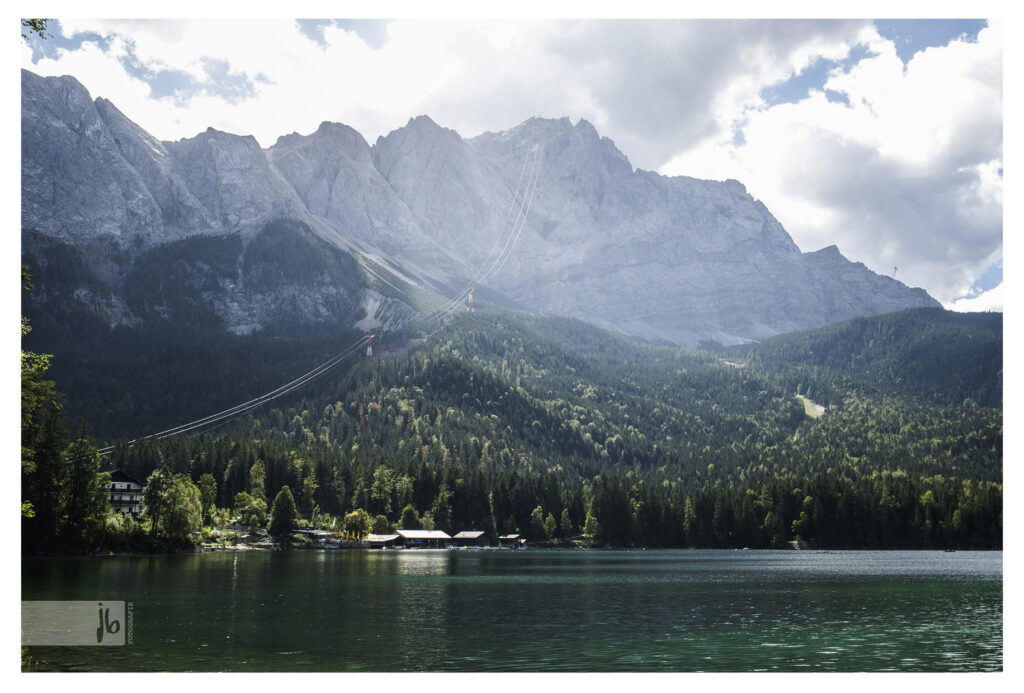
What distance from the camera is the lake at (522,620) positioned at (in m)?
38.0

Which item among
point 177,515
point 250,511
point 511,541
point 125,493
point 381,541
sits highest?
point 125,493

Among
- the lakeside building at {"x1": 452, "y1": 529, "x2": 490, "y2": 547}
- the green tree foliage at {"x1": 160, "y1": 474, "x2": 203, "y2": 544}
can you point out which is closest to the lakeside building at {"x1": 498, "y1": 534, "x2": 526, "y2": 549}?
the lakeside building at {"x1": 452, "y1": 529, "x2": 490, "y2": 547}

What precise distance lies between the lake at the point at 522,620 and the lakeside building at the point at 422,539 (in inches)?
3259

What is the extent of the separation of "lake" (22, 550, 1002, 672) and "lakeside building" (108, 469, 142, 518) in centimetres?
5827

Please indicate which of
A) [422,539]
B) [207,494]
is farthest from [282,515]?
[422,539]

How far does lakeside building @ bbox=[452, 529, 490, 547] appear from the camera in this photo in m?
179

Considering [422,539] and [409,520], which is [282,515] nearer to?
[422,539]

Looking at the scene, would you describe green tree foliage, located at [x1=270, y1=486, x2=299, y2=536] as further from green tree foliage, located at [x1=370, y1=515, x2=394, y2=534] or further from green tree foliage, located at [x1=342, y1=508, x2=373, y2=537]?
green tree foliage, located at [x1=370, y1=515, x2=394, y2=534]

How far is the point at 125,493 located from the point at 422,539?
57.2 m

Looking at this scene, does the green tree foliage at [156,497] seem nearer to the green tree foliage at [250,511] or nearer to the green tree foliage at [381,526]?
the green tree foliage at [250,511]

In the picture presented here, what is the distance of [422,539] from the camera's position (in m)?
177

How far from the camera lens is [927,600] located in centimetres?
6556

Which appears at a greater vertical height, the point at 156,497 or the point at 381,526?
the point at 156,497
